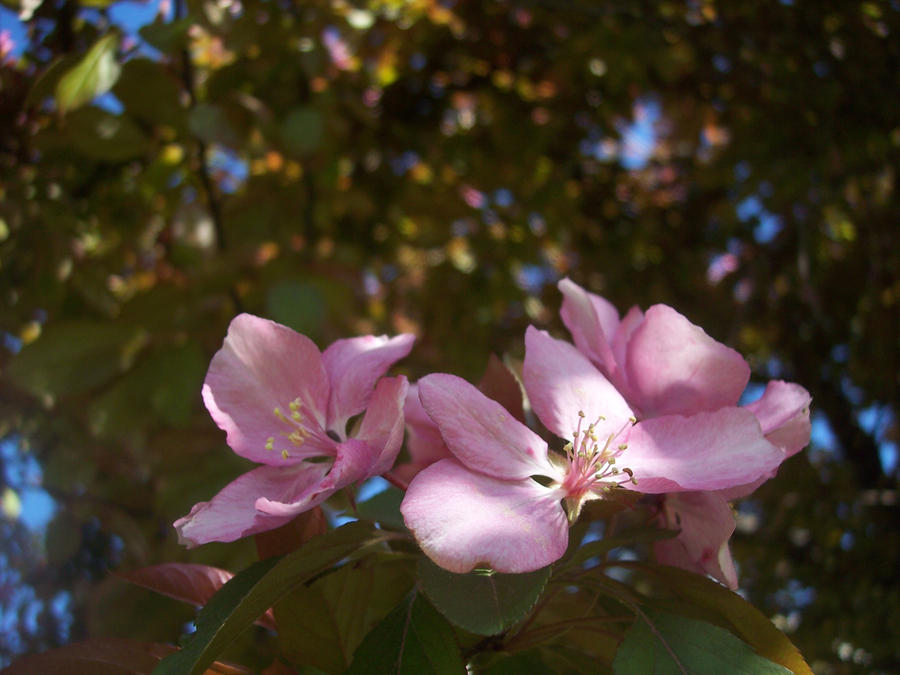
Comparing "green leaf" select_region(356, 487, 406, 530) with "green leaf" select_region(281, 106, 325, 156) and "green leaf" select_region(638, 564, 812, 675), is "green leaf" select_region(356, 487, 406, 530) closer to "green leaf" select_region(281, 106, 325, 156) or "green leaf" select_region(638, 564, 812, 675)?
"green leaf" select_region(638, 564, 812, 675)

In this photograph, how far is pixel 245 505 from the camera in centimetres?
52

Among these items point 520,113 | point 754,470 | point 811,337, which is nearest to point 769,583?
point 811,337

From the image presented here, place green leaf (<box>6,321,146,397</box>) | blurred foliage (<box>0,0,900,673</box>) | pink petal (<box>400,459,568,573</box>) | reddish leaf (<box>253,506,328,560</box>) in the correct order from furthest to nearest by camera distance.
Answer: blurred foliage (<box>0,0,900,673</box>), green leaf (<box>6,321,146,397</box>), reddish leaf (<box>253,506,328,560</box>), pink petal (<box>400,459,568,573</box>)

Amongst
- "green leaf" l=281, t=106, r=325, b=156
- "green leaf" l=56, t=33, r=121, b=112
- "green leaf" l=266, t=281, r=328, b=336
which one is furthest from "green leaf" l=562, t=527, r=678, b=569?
"green leaf" l=281, t=106, r=325, b=156

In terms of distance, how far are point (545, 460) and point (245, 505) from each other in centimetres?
21

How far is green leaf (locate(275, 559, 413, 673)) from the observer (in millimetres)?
543

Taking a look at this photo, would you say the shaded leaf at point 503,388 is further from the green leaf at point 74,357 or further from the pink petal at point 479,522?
the green leaf at point 74,357

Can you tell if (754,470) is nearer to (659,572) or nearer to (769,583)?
(659,572)

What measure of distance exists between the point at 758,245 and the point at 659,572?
189 centimetres

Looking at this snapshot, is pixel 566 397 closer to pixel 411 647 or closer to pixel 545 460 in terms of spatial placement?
pixel 545 460

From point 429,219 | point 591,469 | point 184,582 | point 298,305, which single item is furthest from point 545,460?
point 429,219

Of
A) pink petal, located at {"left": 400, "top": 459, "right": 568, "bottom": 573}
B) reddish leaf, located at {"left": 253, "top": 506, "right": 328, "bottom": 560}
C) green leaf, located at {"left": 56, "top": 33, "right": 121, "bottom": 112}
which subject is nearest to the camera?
pink petal, located at {"left": 400, "top": 459, "right": 568, "bottom": 573}

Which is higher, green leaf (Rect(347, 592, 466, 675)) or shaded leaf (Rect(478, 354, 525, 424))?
shaded leaf (Rect(478, 354, 525, 424))

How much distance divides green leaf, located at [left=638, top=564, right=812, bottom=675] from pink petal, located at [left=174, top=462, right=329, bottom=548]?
269mm
